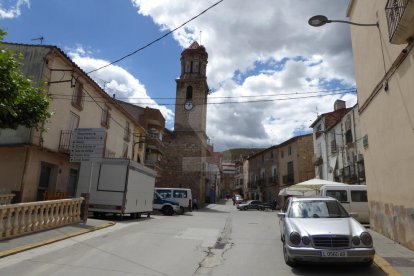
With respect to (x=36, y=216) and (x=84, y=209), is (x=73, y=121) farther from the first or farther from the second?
(x=36, y=216)

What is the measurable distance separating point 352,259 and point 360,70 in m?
9.30

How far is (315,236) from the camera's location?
22.8 feet

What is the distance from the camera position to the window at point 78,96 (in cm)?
2027

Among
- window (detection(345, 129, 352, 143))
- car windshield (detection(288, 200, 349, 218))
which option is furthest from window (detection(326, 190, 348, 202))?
window (detection(345, 129, 352, 143))

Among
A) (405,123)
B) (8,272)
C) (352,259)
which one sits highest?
(405,123)

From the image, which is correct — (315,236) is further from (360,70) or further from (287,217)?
(360,70)

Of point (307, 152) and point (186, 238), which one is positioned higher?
point (307, 152)

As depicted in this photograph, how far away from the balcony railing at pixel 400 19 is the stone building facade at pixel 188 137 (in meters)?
39.9

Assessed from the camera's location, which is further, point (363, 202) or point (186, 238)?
point (363, 202)

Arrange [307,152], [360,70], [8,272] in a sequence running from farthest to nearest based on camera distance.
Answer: [307,152]
[360,70]
[8,272]

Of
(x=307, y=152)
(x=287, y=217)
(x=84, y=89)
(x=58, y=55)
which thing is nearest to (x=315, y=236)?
(x=287, y=217)

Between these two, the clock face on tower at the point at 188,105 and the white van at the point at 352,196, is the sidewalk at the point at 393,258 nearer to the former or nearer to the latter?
the white van at the point at 352,196

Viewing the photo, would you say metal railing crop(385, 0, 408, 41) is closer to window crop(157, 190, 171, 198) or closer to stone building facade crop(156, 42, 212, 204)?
window crop(157, 190, 171, 198)

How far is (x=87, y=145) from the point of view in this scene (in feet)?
51.8
